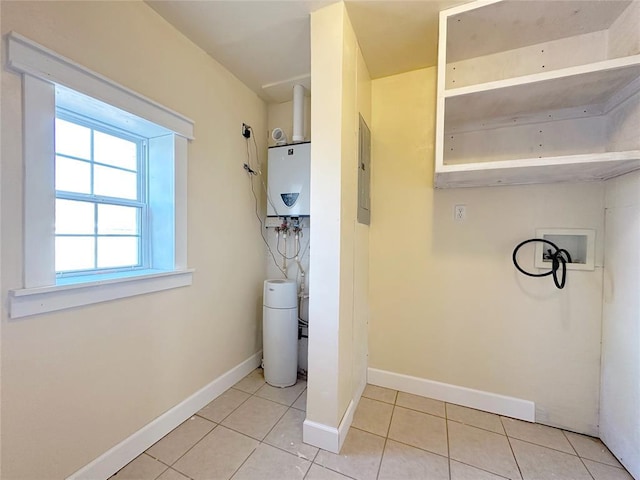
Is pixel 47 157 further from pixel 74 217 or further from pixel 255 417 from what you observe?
pixel 255 417

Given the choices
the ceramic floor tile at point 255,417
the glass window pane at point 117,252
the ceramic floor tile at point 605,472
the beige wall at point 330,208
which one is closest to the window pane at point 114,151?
the glass window pane at point 117,252

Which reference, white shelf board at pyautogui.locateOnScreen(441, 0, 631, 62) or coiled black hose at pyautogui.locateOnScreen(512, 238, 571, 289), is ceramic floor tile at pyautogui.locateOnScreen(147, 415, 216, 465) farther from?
white shelf board at pyautogui.locateOnScreen(441, 0, 631, 62)

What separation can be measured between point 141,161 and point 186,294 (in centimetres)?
87

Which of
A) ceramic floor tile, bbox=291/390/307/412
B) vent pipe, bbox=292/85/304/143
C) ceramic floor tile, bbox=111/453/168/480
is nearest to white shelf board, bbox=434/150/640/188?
vent pipe, bbox=292/85/304/143

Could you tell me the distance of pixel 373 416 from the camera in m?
1.70

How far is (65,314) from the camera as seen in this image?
3.64 feet

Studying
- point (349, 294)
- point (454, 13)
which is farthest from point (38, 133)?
point (454, 13)

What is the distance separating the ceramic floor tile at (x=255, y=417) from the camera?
1.55 m

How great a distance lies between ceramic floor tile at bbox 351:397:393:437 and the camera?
1590 mm

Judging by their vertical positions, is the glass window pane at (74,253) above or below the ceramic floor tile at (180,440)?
above

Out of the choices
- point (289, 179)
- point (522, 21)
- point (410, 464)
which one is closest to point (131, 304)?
point (289, 179)

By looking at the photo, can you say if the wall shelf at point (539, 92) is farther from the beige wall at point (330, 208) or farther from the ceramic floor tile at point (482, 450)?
the ceramic floor tile at point (482, 450)

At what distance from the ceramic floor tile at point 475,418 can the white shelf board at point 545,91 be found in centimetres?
192

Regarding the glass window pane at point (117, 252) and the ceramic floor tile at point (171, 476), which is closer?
the ceramic floor tile at point (171, 476)
